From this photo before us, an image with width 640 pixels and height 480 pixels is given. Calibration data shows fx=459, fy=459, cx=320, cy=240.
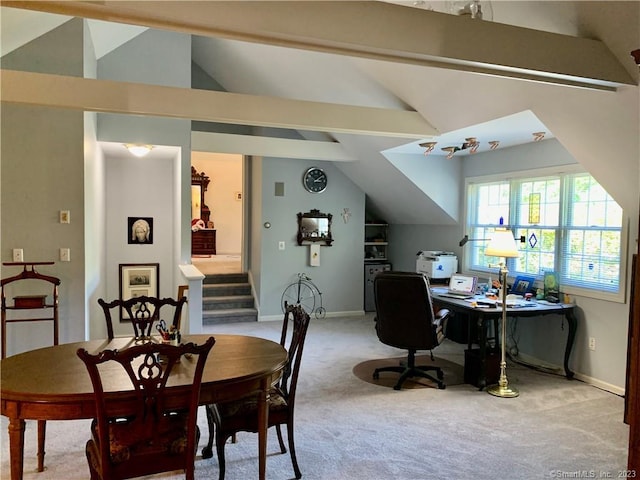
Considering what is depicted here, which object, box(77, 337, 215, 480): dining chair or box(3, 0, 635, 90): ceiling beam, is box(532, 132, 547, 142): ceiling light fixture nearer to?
box(3, 0, 635, 90): ceiling beam

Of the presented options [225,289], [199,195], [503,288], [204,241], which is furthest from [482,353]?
[199,195]

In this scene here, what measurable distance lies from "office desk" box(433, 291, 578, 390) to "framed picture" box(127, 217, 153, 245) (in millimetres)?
3981

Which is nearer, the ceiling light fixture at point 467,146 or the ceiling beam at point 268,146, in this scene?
the ceiling light fixture at point 467,146

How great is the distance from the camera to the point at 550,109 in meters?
3.39

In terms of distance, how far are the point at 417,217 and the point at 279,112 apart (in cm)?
360

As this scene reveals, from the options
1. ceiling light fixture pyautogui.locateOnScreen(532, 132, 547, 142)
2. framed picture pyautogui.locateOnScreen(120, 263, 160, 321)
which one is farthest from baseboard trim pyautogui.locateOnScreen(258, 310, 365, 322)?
ceiling light fixture pyautogui.locateOnScreen(532, 132, 547, 142)

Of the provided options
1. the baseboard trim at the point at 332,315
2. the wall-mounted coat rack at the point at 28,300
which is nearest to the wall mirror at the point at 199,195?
the baseboard trim at the point at 332,315

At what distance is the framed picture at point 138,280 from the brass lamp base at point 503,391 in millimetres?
4441

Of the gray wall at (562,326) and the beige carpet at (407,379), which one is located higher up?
the gray wall at (562,326)

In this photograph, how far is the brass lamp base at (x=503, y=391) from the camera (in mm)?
3859

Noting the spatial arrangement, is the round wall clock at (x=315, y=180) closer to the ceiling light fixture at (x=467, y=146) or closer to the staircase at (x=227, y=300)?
the staircase at (x=227, y=300)

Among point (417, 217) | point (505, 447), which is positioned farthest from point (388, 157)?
point (505, 447)

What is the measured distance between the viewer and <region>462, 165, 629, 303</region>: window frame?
399cm

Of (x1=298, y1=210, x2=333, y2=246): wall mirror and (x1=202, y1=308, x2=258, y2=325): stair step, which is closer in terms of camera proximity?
(x1=202, y1=308, x2=258, y2=325): stair step
